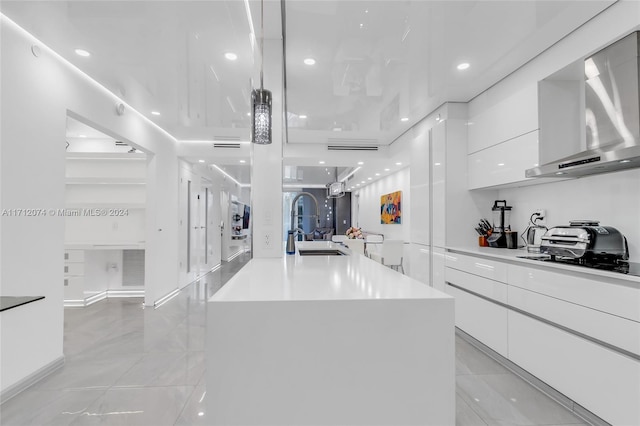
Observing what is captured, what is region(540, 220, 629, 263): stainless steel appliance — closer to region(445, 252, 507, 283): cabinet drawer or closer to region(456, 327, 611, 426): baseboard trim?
region(445, 252, 507, 283): cabinet drawer

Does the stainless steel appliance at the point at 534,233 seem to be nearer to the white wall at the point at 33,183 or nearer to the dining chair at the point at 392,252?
the dining chair at the point at 392,252

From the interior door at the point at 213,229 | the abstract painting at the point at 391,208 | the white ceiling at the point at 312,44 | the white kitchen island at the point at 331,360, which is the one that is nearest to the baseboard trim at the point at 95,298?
Answer: the interior door at the point at 213,229

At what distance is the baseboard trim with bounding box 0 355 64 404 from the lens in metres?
2.17

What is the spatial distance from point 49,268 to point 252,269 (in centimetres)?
196

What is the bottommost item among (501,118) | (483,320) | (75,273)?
(483,320)

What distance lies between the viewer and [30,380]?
2373 millimetres

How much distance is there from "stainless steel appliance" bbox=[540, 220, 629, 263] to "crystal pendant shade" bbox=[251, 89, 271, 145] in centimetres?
216

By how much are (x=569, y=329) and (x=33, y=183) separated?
397cm

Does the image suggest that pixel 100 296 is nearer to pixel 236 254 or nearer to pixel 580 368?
pixel 580 368

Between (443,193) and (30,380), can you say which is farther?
(443,193)

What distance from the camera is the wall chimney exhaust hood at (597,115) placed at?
1.96 metres

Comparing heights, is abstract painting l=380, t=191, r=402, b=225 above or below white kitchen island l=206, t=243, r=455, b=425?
above

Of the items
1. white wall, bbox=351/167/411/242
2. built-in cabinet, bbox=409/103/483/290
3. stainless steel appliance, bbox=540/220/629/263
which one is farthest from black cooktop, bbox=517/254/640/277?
white wall, bbox=351/167/411/242

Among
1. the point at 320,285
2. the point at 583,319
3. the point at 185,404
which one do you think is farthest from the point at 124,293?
the point at 583,319
